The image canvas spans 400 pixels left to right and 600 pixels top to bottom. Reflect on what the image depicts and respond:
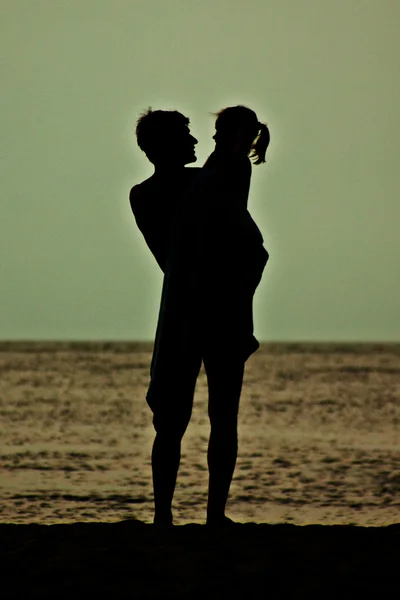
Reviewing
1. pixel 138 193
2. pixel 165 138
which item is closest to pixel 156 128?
pixel 165 138

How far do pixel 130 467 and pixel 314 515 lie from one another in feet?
21.6

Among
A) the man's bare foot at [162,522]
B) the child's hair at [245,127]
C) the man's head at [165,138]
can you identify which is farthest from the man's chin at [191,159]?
the man's bare foot at [162,522]

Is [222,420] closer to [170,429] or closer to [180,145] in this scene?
[170,429]

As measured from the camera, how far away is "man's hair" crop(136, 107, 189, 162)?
7.68 meters

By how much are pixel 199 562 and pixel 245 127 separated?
2.24m

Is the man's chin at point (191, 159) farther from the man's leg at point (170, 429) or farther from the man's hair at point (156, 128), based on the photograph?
→ the man's leg at point (170, 429)

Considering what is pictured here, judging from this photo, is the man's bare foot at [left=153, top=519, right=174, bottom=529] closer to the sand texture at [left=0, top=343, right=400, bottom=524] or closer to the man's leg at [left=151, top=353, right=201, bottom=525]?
the man's leg at [left=151, top=353, right=201, bottom=525]

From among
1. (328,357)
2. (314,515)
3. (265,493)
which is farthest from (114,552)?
(328,357)

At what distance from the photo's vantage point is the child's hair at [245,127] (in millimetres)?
7609

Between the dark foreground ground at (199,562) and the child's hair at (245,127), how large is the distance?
1.88 meters

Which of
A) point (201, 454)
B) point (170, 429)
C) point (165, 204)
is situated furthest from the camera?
point (201, 454)

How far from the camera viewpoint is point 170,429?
767cm

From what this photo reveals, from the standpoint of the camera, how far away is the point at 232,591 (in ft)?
20.6

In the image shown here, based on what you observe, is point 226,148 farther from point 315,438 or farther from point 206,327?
point 315,438
